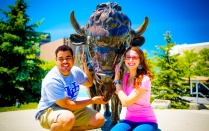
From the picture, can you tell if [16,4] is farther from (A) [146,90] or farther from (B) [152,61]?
(A) [146,90]

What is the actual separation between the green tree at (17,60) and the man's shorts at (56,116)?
33.5ft

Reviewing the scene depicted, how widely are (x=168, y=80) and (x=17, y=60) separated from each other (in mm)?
10906

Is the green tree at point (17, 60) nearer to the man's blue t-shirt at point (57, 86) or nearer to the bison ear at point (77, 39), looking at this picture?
the bison ear at point (77, 39)

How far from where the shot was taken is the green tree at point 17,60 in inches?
499

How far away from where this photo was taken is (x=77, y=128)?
3.29 metres

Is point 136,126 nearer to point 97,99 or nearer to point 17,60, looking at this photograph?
point 97,99

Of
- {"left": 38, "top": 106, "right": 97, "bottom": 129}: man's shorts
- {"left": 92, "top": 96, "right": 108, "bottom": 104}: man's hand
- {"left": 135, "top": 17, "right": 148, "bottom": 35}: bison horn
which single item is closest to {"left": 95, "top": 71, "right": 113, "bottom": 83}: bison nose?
{"left": 92, "top": 96, "right": 108, "bottom": 104}: man's hand

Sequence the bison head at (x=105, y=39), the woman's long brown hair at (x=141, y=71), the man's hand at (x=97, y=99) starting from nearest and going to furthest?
the woman's long brown hair at (x=141, y=71) → the man's hand at (x=97, y=99) → the bison head at (x=105, y=39)

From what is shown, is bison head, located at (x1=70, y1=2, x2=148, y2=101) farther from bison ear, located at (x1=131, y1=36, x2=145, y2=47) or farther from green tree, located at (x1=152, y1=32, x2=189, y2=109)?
green tree, located at (x1=152, y1=32, x2=189, y2=109)

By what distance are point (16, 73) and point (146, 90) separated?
11.7 metres

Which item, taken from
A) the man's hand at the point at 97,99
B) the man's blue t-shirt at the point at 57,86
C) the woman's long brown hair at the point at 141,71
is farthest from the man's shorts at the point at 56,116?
the woman's long brown hair at the point at 141,71

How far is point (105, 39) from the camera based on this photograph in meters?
3.45

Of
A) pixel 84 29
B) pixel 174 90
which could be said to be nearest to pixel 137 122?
pixel 84 29

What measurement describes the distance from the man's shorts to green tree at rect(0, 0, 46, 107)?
10203 mm
